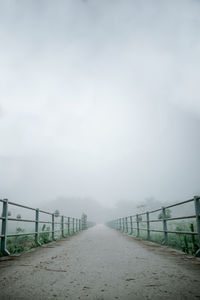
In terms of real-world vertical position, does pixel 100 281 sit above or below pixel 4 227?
below

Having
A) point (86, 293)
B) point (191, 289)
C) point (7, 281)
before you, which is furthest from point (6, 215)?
point (191, 289)

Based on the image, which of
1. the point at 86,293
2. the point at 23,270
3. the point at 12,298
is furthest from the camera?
the point at 23,270

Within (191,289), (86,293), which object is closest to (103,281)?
(86,293)

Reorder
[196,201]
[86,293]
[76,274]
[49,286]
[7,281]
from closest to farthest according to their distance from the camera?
[86,293] → [49,286] → [7,281] → [76,274] → [196,201]

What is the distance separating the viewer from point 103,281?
7.87 feet

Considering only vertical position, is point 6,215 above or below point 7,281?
above

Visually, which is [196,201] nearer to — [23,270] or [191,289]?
[191,289]

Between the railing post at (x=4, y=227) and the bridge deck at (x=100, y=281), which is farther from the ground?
the railing post at (x=4, y=227)

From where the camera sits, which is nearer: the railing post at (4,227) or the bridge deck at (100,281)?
the bridge deck at (100,281)

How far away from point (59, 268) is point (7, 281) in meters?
0.86

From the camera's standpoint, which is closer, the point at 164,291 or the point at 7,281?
the point at 164,291

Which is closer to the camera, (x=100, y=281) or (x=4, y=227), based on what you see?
(x=100, y=281)

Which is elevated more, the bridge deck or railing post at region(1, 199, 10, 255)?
railing post at region(1, 199, 10, 255)

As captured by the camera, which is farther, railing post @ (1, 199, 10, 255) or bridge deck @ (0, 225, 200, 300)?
railing post @ (1, 199, 10, 255)
